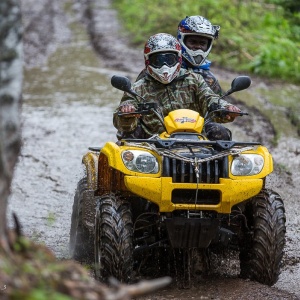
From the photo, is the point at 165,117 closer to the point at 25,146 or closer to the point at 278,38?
the point at 25,146

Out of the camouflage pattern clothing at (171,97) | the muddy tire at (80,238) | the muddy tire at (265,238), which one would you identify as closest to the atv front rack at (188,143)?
the muddy tire at (265,238)

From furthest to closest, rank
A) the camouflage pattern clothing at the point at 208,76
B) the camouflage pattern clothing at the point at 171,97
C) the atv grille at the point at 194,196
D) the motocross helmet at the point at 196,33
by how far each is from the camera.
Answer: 1. the motocross helmet at the point at 196,33
2. the camouflage pattern clothing at the point at 208,76
3. the camouflage pattern clothing at the point at 171,97
4. the atv grille at the point at 194,196

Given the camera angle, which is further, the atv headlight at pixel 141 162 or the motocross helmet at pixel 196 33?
the motocross helmet at pixel 196 33


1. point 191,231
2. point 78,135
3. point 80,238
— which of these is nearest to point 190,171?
point 191,231

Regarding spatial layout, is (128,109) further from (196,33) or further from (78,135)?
(78,135)

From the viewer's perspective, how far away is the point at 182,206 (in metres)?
6.09

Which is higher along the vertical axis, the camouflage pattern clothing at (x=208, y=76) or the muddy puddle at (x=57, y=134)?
the camouflage pattern clothing at (x=208, y=76)

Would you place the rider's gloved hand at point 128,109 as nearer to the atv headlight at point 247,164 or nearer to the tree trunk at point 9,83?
the atv headlight at point 247,164

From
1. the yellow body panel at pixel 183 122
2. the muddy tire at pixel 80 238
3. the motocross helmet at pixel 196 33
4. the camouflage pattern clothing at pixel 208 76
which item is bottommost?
the muddy tire at pixel 80 238

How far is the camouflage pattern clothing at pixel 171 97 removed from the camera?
7426mm

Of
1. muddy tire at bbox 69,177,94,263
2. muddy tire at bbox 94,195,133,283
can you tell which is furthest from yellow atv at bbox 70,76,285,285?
muddy tire at bbox 69,177,94,263

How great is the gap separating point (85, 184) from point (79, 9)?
86.7ft

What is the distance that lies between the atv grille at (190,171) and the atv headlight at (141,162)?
0.39 feet

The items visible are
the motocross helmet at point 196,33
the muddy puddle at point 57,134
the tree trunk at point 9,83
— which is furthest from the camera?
the muddy puddle at point 57,134
